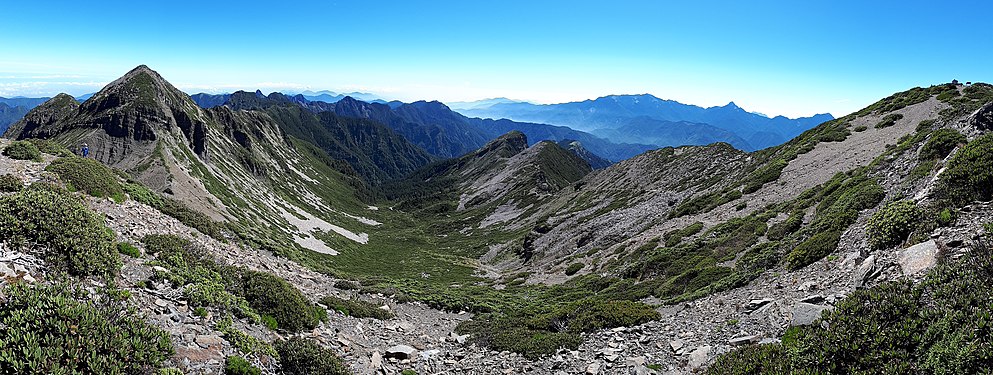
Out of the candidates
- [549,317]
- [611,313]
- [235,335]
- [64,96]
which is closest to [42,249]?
[235,335]

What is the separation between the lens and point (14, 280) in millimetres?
10859

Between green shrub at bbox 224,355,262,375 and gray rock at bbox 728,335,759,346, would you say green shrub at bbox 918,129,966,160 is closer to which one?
gray rock at bbox 728,335,759,346

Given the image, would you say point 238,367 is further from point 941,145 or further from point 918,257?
point 941,145

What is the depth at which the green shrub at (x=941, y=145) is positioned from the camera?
24.3m

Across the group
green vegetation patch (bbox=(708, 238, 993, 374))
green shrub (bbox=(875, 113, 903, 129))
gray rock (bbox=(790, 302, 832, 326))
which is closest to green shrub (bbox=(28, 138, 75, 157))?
green vegetation patch (bbox=(708, 238, 993, 374))

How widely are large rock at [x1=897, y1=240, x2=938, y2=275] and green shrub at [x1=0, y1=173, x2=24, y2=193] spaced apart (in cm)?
3433

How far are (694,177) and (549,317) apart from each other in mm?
70419

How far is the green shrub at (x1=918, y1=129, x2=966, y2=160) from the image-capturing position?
79.8ft

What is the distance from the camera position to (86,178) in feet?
75.8

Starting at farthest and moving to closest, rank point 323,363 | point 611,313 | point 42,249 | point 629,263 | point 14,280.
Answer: point 629,263 < point 611,313 < point 323,363 < point 42,249 < point 14,280

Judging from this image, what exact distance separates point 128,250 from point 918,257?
28.7 m

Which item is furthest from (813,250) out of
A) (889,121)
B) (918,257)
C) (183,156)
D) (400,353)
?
(183,156)

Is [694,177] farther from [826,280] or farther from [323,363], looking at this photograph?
[323,363]

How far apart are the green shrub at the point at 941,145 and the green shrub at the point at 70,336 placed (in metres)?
38.0
